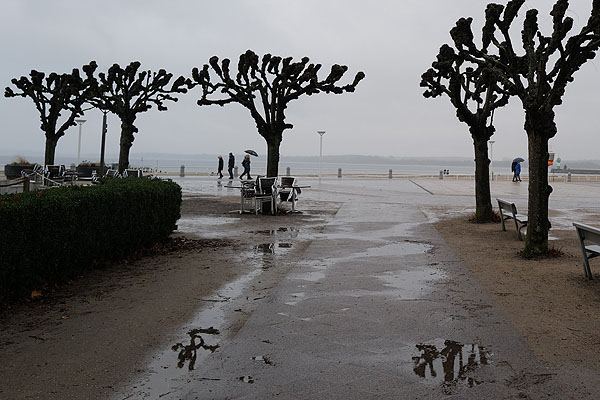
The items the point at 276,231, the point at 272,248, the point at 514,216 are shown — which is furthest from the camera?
the point at 276,231

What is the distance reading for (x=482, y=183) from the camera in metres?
15.3

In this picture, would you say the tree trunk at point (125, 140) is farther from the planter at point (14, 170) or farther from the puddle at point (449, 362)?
the puddle at point (449, 362)

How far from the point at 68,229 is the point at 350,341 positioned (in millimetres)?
3735

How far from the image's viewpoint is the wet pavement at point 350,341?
4035 millimetres

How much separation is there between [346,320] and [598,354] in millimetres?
2163

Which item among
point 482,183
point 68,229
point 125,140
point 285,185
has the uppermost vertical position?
point 125,140

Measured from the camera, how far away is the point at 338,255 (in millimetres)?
9727

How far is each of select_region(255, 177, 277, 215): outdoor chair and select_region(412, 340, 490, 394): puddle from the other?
11.7 meters

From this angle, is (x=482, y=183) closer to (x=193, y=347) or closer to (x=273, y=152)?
(x=273, y=152)

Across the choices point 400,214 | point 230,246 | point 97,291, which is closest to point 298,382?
point 97,291

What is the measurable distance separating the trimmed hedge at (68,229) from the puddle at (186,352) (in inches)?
71.0

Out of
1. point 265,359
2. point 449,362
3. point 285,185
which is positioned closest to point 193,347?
point 265,359

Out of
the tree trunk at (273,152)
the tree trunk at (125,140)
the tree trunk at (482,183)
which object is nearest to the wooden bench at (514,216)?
the tree trunk at (482,183)

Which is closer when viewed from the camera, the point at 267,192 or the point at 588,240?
the point at 588,240
